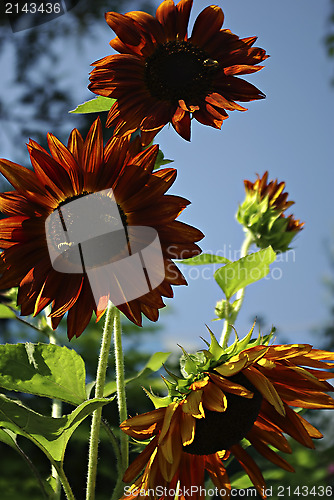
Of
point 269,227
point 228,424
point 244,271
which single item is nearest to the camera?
point 228,424

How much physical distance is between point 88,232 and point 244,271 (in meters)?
0.18

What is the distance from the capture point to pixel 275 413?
0.45 metres

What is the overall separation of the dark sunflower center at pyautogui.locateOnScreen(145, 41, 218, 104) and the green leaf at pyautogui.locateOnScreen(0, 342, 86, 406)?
25cm

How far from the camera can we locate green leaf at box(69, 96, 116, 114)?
47 centimetres

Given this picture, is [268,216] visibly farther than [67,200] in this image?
Yes

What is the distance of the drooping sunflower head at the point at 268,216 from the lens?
70cm

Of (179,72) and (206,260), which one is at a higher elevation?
(179,72)

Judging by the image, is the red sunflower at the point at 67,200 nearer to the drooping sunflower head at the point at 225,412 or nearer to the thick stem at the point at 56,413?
the drooping sunflower head at the point at 225,412

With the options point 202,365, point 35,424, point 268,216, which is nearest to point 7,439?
point 35,424

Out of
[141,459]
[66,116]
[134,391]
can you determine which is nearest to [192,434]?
[141,459]

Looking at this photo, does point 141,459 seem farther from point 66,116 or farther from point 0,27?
point 0,27

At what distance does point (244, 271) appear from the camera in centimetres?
53

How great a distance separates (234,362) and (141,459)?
0.34 feet

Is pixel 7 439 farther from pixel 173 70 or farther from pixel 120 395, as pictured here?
pixel 173 70
